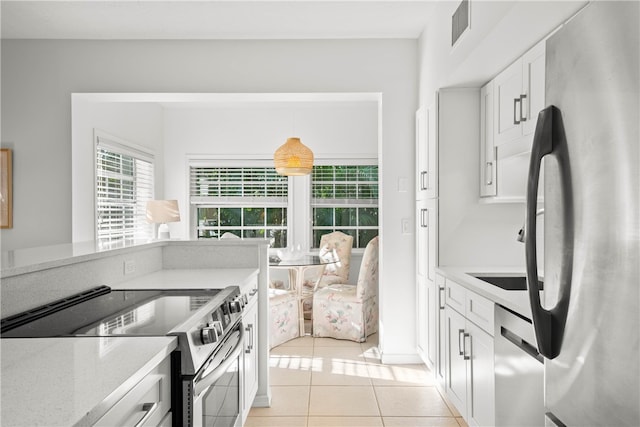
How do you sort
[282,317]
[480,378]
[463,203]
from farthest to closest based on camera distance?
[282,317] → [463,203] → [480,378]

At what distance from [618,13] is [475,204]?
2.47 m

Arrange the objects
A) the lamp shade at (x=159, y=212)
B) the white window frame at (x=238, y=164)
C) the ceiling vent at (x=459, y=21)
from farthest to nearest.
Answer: the white window frame at (x=238, y=164) < the lamp shade at (x=159, y=212) < the ceiling vent at (x=459, y=21)

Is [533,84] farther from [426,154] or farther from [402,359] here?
[402,359]

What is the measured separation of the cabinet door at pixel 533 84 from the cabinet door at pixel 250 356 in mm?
1853

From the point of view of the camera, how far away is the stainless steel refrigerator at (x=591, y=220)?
2.70 ft

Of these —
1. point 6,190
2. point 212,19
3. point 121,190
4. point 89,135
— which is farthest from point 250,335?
point 121,190

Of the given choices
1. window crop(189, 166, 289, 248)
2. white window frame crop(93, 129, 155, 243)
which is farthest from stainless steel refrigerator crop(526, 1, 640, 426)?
window crop(189, 166, 289, 248)

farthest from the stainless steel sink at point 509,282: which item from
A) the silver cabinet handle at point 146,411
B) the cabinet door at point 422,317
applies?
the silver cabinet handle at point 146,411

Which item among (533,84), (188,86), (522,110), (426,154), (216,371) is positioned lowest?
(216,371)

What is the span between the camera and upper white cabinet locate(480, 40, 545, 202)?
2.37 meters

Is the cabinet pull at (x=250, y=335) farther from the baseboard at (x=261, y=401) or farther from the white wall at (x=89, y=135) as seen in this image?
the white wall at (x=89, y=135)

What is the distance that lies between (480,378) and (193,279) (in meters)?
1.60

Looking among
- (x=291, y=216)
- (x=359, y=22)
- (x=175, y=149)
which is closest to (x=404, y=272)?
(x=359, y=22)

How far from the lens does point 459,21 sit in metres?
2.70
